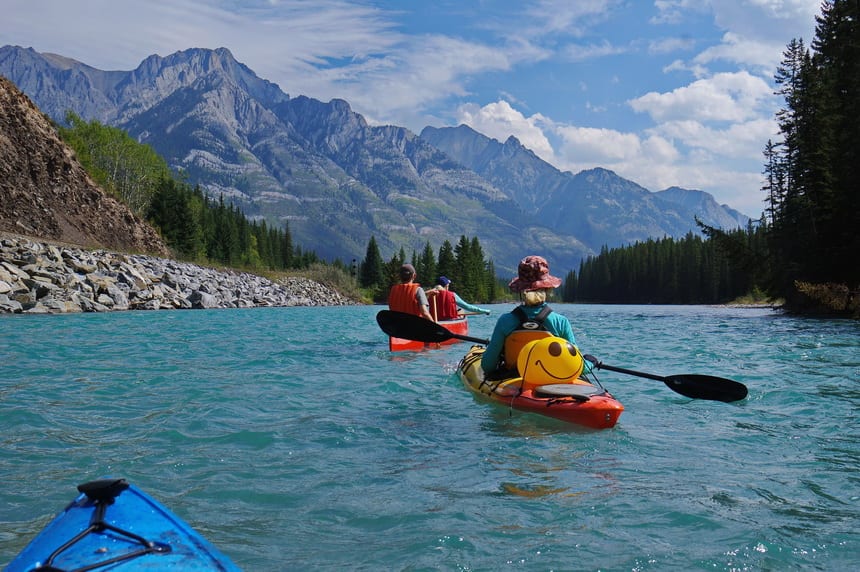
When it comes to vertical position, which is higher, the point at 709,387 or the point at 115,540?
the point at 115,540

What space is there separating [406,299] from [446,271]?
274 feet

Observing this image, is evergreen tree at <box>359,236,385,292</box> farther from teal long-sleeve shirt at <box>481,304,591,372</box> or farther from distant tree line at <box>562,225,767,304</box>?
teal long-sleeve shirt at <box>481,304,591,372</box>

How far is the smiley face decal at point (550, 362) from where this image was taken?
723cm

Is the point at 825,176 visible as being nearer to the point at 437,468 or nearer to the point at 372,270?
the point at 437,468

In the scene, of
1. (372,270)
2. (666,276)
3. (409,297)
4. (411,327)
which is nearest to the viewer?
(411,327)

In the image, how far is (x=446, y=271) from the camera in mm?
97500

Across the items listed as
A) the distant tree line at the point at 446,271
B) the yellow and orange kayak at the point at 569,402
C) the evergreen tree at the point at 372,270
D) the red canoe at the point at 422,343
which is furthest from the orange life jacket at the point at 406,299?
the evergreen tree at the point at 372,270

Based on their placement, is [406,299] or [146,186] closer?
[406,299]

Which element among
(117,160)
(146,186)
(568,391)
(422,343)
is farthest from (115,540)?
(146,186)

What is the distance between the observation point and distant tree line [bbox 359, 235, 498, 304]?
96.9 metres

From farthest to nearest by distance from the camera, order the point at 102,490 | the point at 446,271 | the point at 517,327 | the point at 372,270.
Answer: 1. the point at 372,270
2. the point at 446,271
3. the point at 517,327
4. the point at 102,490

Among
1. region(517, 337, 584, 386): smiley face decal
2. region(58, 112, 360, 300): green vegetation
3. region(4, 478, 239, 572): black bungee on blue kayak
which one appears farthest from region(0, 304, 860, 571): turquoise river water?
region(58, 112, 360, 300): green vegetation

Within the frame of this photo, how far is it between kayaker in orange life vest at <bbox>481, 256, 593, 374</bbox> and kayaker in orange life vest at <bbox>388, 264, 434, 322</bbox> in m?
6.17

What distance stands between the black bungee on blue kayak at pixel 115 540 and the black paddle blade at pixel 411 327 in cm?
776
